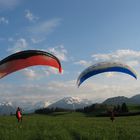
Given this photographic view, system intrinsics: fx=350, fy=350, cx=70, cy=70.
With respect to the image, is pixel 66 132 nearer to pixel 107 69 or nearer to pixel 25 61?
pixel 25 61

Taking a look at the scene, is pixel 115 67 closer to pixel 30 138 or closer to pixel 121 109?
pixel 30 138

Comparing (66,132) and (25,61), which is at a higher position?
(25,61)

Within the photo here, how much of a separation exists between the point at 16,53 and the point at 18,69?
1038 millimetres

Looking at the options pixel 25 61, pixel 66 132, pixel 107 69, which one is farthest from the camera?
pixel 107 69

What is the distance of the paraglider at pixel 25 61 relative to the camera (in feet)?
72.3

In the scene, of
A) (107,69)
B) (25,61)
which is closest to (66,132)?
(25,61)

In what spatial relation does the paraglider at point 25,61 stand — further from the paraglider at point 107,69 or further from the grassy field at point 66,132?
the paraglider at point 107,69

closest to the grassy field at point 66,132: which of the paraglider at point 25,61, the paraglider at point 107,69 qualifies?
the paraglider at point 25,61

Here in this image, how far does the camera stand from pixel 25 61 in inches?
891

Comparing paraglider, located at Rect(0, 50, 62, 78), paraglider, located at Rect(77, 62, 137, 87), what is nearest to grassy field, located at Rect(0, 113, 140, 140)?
paraglider, located at Rect(0, 50, 62, 78)

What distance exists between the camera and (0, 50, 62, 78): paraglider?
22.0 metres

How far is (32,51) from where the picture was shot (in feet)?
74.5

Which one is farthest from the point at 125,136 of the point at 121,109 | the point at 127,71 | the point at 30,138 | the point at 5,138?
the point at 121,109

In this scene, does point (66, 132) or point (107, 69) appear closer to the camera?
point (66, 132)
